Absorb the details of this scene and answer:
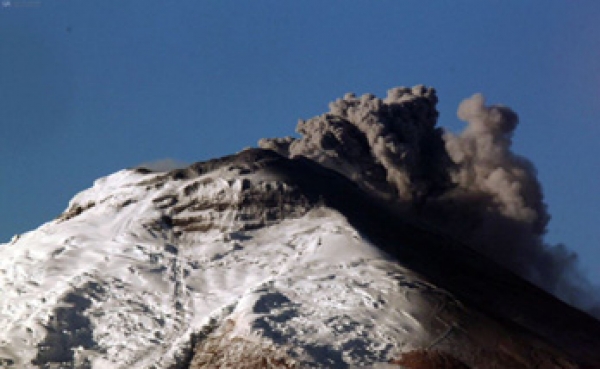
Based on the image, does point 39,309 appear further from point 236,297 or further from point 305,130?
point 305,130

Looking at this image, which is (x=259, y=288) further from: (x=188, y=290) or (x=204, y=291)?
(x=188, y=290)

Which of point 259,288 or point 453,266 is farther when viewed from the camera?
point 453,266

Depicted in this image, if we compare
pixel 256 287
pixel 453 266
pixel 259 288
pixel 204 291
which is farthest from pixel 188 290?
pixel 453 266

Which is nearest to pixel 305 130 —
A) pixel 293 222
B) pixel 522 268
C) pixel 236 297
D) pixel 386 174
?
pixel 386 174

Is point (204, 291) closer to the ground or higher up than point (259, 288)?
higher up

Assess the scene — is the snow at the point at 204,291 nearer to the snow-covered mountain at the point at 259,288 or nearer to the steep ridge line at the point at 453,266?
the snow-covered mountain at the point at 259,288

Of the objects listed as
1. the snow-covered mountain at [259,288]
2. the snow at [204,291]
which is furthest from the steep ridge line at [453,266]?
the snow at [204,291]

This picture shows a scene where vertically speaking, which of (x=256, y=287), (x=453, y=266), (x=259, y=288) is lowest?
(x=259, y=288)
